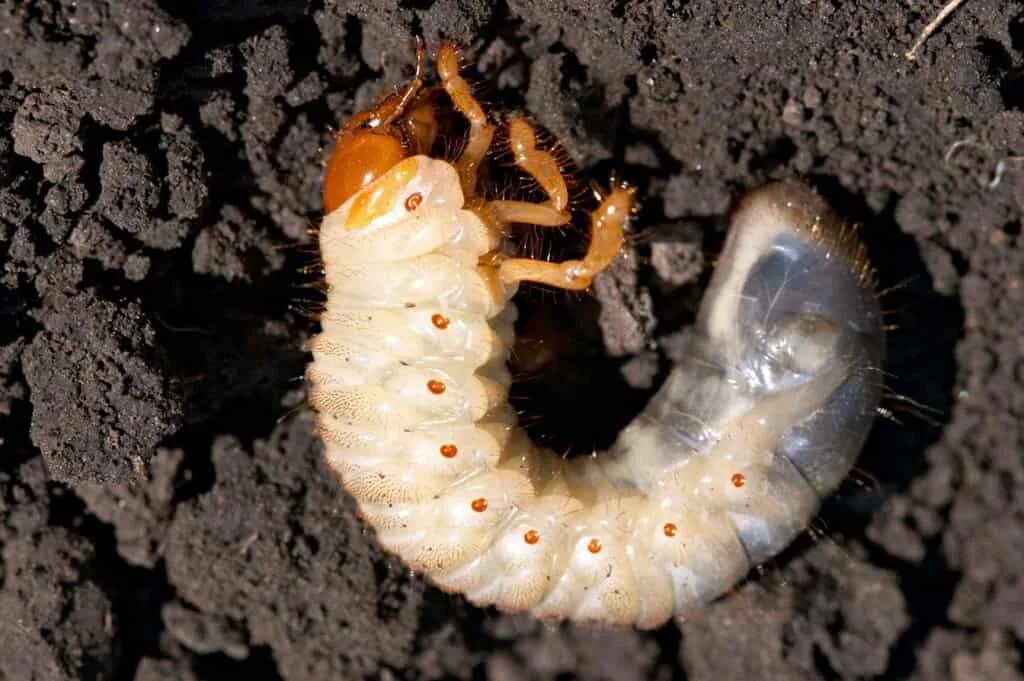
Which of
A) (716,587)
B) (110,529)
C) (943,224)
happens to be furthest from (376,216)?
(943,224)

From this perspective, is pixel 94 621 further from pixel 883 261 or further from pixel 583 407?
pixel 883 261

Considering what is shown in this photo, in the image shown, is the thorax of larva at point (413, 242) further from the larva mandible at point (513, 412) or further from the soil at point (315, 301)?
the soil at point (315, 301)

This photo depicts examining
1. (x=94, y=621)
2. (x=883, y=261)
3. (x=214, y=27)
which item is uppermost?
(x=214, y=27)

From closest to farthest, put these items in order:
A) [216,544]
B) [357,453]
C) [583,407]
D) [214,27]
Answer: [214,27]
[357,453]
[216,544]
[583,407]

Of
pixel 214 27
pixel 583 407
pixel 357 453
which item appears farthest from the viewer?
pixel 583 407

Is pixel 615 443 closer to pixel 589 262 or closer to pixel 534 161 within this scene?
pixel 589 262

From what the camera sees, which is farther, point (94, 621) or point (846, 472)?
point (846, 472)
